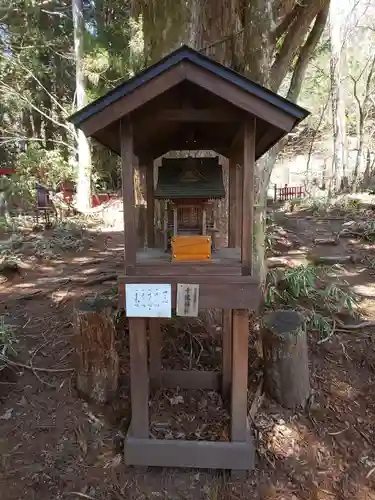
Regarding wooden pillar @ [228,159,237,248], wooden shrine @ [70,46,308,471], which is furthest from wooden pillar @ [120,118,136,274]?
wooden pillar @ [228,159,237,248]

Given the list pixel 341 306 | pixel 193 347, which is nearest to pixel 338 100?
pixel 341 306

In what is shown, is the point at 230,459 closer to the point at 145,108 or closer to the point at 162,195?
the point at 162,195

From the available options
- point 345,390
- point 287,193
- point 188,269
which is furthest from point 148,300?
point 287,193

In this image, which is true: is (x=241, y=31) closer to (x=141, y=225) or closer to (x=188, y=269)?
(x=141, y=225)

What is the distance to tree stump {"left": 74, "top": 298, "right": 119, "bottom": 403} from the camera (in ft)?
10.0

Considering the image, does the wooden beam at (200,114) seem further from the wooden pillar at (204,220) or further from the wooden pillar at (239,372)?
the wooden pillar at (239,372)

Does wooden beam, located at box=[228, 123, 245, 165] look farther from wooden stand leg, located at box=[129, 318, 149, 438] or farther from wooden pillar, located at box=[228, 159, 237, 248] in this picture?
wooden stand leg, located at box=[129, 318, 149, 438]

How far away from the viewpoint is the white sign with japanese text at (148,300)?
232cm

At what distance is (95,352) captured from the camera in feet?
10.1

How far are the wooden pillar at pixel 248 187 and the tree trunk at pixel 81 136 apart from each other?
35.7 ft

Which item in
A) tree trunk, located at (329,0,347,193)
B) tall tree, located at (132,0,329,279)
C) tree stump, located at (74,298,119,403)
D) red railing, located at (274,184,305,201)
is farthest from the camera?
red railing, located at (274,184,305,201)

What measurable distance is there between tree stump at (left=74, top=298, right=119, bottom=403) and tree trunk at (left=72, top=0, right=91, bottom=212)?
10068 mm

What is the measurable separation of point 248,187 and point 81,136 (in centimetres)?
1138

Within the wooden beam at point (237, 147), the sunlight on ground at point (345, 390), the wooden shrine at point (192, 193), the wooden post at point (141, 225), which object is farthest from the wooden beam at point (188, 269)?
the sunlight on ground at point (345, 390)
